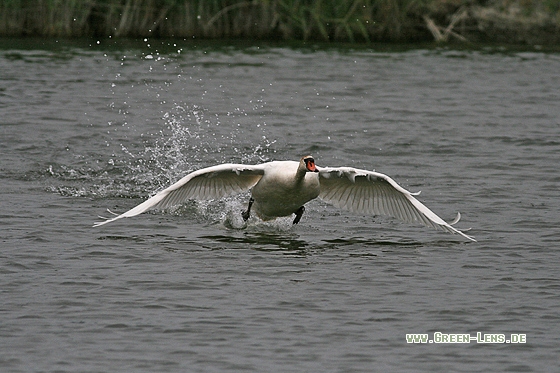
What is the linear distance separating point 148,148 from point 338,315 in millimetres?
8512

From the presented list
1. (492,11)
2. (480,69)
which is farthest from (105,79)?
(492,11)

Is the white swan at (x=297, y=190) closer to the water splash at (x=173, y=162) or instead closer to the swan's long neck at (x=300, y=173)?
the swan's long neck at (x=300, y=173)

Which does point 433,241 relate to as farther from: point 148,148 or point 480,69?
point 480,69

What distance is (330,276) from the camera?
32.7 ft

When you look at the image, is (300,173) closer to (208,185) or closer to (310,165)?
(310,165)

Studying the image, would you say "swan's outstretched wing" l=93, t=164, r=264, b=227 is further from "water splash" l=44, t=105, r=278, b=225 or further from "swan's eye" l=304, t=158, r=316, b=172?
"swan's eye" l=304, t=158, r=316, b=172

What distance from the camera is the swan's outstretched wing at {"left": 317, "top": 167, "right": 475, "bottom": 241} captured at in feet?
36.4

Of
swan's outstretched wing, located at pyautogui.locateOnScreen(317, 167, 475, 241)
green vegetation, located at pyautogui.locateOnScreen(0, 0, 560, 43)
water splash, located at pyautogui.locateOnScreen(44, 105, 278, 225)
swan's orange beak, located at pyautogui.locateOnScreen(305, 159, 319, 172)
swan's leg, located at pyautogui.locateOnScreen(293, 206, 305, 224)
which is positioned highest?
green vegetation, located at pyautogui.locateOnScreen(0, 0, 560, 43)

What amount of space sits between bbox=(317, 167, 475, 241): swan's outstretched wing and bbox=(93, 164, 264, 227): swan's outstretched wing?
777 millimetres

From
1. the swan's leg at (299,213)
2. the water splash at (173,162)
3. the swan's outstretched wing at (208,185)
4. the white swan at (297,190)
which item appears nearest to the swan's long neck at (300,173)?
the white swan at (297,190)

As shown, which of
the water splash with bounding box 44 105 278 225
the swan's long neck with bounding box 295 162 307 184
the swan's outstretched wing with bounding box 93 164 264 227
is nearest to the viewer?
the swan's long neck with bounding box 295 162 307 184

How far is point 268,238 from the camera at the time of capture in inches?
456

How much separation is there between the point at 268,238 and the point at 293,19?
18.7 meters

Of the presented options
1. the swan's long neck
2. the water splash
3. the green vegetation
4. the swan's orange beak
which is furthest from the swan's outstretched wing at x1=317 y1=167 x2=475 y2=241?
the green vegetation
